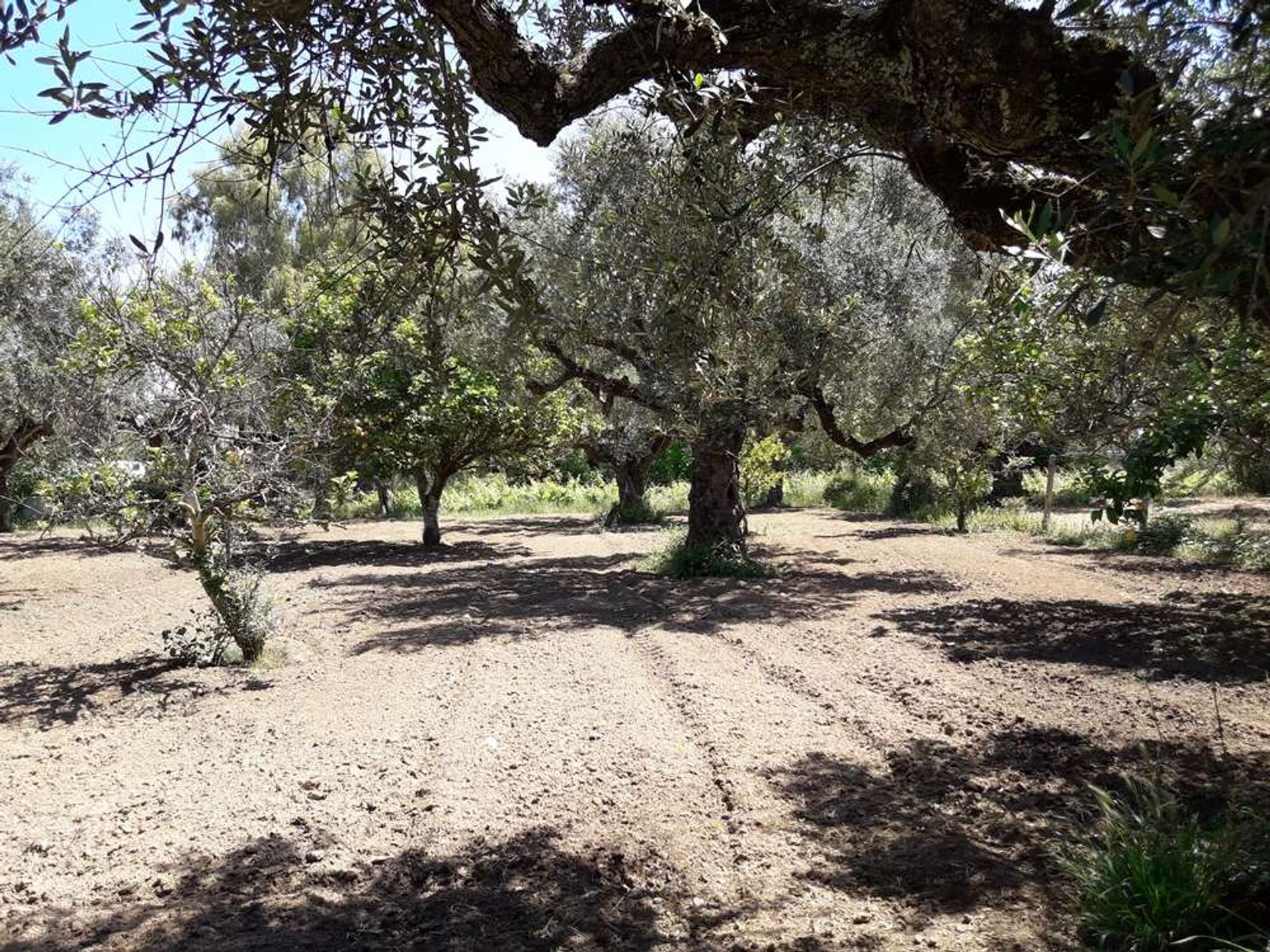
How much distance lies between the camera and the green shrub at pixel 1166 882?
2699 millimetres

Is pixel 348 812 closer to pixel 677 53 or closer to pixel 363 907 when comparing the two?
pixel 363 907

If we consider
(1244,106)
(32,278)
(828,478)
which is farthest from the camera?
(828,478)

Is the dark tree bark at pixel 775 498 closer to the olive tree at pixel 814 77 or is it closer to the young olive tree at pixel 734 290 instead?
the young olive tree at pixel 734 290

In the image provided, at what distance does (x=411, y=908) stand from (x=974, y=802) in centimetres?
243

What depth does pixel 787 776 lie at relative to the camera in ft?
15.5

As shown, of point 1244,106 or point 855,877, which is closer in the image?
point 1244,106

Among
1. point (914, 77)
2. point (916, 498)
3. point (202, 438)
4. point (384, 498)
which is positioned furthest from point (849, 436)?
point (384, 498)

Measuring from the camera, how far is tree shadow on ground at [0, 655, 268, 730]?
6391 millimetres

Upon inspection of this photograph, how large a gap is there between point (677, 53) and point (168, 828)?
3948 mm

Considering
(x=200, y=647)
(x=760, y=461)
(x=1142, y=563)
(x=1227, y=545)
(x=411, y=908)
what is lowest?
(x=411, y=908)

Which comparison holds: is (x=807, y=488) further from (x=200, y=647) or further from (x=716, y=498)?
(x=200, y=647)

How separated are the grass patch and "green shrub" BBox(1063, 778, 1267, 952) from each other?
9.23m

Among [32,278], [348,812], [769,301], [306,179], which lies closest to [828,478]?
[306,179]

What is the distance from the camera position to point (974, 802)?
4246 millimetres
